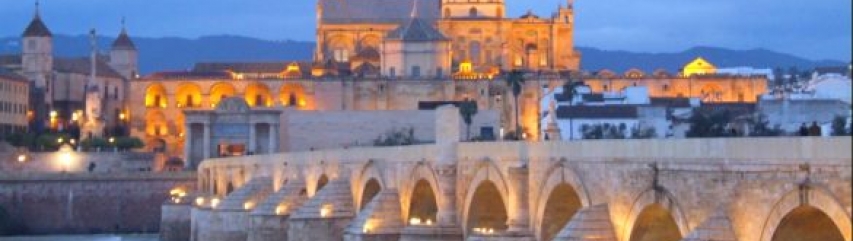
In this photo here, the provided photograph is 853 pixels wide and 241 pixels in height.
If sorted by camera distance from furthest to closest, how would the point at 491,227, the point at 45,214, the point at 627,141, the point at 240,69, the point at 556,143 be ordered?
1. the point at 240,69
2. the point at 45,214
3. the point at 491,227
4. the point at 556,143
5. the point at 627,141

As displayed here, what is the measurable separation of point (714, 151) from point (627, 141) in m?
3.20

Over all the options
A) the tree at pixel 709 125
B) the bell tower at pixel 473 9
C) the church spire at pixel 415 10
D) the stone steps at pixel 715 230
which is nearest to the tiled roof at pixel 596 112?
the tree at pixel 709 125

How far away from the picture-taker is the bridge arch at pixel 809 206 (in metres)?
18.5

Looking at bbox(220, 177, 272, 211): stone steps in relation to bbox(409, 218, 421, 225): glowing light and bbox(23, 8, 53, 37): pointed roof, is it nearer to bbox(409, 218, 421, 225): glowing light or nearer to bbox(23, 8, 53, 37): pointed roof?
bbox(409, 218, 421, 225): glowing light

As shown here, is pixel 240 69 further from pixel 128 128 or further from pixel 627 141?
pixel 627 141

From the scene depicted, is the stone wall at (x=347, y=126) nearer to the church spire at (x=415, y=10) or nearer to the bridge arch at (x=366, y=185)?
the church spire at (x=415, y=10)

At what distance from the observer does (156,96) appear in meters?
115

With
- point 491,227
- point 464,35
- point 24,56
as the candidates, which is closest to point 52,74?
point 24,56

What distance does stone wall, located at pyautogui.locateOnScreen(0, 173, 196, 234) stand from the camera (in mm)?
79688

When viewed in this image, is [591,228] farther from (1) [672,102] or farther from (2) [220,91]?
(2) [220,91]

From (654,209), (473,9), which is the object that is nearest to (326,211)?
(654,209)

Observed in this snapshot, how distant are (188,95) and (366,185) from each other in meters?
71.7

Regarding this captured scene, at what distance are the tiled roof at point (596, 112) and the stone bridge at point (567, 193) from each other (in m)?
37.9

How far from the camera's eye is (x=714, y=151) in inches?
866
